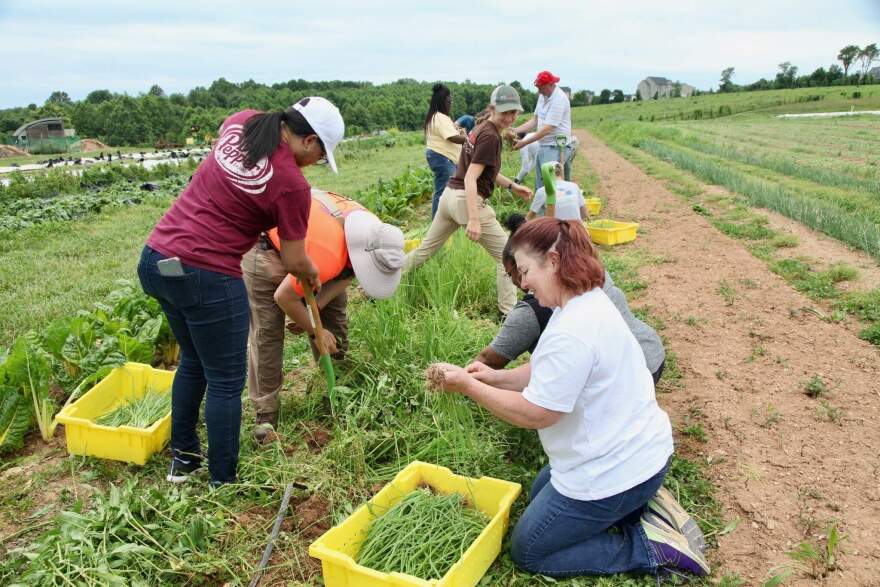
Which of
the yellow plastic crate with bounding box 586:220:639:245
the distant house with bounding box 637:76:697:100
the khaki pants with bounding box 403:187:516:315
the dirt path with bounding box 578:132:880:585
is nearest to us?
the dirt path with bounding box 578:132:880:585

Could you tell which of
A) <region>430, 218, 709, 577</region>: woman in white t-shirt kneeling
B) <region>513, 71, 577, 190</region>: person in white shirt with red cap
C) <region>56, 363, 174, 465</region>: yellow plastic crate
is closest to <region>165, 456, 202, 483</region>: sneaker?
<region>56, 363, 174, 465</region>: yellow plastic crate

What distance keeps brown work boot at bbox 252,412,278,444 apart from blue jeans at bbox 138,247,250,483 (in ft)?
0.92

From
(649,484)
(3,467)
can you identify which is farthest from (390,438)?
(3,467)

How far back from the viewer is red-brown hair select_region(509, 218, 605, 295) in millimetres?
2004

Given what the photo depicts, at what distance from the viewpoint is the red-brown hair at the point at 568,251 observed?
6.57 ft

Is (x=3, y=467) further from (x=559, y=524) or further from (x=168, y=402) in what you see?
(x=559, y=524)

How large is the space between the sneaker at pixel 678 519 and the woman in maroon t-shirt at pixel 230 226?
1533 millimetres

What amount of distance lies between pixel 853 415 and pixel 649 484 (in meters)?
1.67

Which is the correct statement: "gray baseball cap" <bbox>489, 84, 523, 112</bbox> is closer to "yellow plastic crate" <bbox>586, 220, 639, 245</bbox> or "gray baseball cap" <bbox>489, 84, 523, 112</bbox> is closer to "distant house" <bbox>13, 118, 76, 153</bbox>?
"yellow plastic crate" <bbox>586, 220, 639, 245</bbox>

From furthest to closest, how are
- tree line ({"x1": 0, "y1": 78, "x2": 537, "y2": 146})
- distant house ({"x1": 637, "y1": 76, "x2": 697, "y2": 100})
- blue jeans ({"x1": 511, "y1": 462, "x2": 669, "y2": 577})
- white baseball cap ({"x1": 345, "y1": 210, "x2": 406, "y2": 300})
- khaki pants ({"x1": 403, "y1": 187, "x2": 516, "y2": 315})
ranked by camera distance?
distant house ({"x1": 637, "y1": 76, "x2": 697, "y2": 100}), tree line ({"x1": 0, "y1": 78, "x2": 537, "y2": 146}), khaki pants ({"x1": 403, "y1": 187, "x2": 516, "y2": 315}), white baseball cap ({"x1": 345, "y1": 210, "x2": 406, "y2": 300}), blue jeans ({"x1": 511, "y1": 462, "x2": 669, "y2": 577})

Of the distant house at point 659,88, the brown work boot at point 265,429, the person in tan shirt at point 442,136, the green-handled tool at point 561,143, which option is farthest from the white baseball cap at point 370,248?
the distant house at point 659,88

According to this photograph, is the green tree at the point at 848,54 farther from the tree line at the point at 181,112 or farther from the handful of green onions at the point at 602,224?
the handful of green onions at the point at 602,224

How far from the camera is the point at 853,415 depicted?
10.3 ft

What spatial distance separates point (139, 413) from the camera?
3080mm
